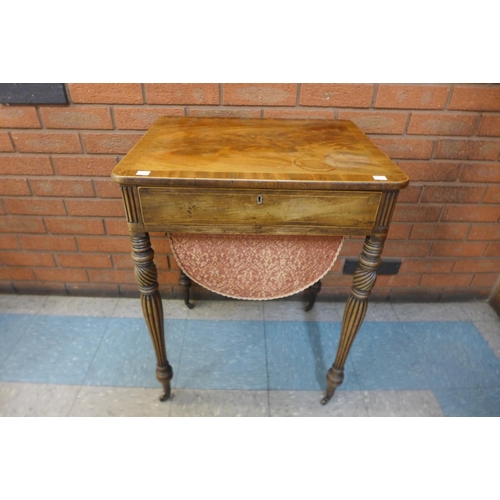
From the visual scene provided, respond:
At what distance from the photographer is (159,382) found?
1.40m

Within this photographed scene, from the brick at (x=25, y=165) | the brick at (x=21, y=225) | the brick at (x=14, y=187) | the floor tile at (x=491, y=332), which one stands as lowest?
the floor tile at (x=491, y=332)

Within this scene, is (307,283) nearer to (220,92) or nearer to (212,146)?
(212,146)

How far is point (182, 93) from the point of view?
130 centimetres

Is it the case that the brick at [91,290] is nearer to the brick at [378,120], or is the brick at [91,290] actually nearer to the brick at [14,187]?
the brick at [14,187]

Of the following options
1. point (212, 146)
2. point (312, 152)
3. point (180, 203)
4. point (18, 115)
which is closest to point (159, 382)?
point (180, 203)

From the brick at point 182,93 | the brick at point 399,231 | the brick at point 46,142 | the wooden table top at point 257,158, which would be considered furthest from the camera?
the brick at point 399,231

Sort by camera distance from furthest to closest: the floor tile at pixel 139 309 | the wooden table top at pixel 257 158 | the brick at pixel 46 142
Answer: the floor tile at pixel 139 309 < the brick at pixel 46 142 < the wooden table top at pixel 257 158

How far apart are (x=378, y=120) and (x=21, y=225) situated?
1611mm

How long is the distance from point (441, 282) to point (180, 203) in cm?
148

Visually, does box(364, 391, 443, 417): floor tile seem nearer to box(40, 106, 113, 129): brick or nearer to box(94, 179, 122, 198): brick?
box(94, 179, 122, 198): brick

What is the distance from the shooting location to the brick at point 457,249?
5.50 feet

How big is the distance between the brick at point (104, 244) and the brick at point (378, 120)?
1.09 meters

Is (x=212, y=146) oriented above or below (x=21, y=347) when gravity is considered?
above

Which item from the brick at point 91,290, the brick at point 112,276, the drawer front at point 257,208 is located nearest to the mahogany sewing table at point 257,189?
the drawer front at point 257,208
